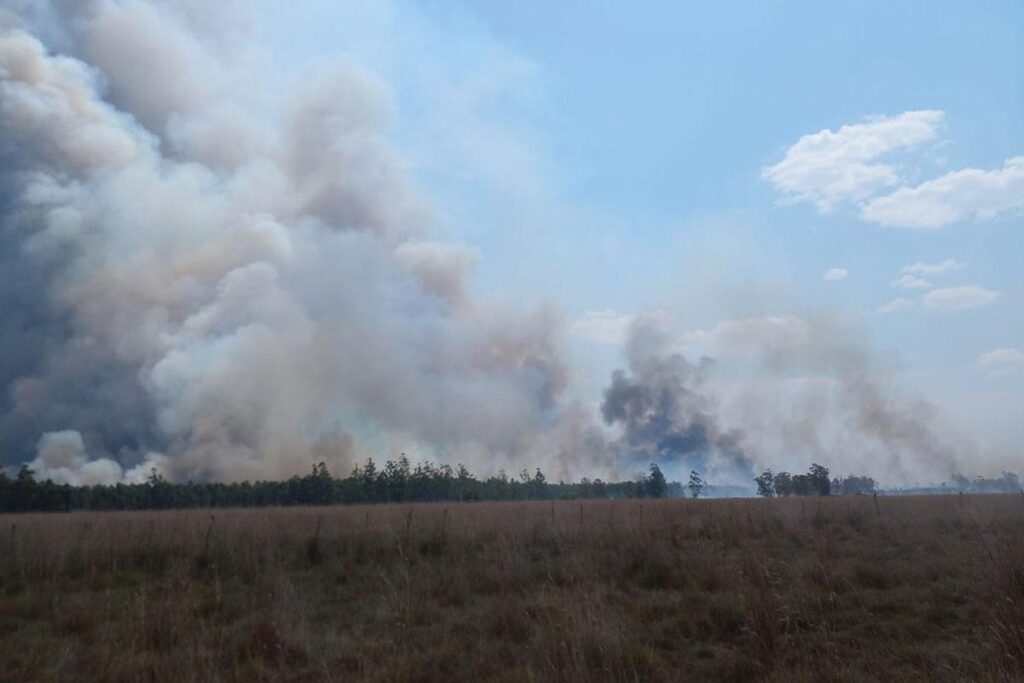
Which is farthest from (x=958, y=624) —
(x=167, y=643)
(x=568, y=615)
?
(x=167, y=643)

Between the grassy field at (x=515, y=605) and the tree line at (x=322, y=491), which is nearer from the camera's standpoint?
the grassy field at (x=515, y=605)

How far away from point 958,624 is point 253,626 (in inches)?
293

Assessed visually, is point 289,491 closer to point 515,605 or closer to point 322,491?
point 322,491

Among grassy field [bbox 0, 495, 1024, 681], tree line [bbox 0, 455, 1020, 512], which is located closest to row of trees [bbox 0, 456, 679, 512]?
tree line [bbox 0, 455, 1020, 512]

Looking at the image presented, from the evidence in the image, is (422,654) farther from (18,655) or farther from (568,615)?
(18,655)

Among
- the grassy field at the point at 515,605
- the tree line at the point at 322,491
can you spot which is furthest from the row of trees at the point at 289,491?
the grassy field at the point at 515,605

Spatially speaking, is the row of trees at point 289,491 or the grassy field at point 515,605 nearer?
the grassy field at point 515,605

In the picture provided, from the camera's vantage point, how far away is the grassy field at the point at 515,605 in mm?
6074

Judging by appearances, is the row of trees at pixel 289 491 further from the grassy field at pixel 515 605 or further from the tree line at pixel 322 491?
the grassy field at pixel 515 605

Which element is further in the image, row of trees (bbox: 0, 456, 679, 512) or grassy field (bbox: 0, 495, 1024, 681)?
row of trees (bbox: 0, 456, 679, 512)

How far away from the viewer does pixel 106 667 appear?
6238 mm

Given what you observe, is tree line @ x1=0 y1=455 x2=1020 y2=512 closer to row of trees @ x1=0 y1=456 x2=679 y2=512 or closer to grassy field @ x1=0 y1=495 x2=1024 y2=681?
row of trees @ x1=0 y1=456 x2=679 y2=512

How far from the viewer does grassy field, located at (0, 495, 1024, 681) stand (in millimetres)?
6074

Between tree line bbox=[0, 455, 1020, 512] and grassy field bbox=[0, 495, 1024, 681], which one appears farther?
tree line bbox=[0, 455, 1020, 512]
